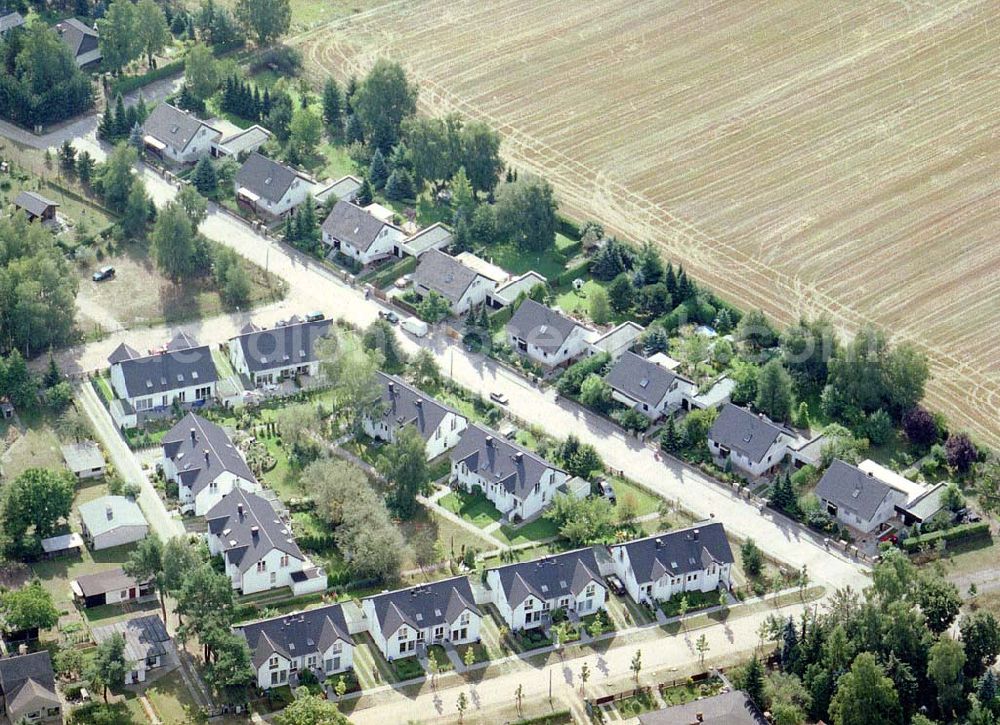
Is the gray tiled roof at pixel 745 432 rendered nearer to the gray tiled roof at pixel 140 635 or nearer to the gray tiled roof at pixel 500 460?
the gray tiled roof at pixel 500 460

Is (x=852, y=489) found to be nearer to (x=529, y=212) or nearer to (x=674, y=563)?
(x=674, y=563)

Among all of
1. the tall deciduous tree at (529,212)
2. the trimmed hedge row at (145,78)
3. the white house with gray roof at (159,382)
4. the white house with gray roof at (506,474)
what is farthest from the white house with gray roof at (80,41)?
the white house with gray roof at (506,474)

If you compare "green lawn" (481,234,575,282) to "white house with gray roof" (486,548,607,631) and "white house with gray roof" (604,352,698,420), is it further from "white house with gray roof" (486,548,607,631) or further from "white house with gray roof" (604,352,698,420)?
"white house with gray roof" (486,548,607,631)

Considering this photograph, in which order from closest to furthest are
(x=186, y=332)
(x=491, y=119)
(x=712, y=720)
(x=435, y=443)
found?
(x=712, y=720)
(x=435, y=443)
(x=186, y=332)
(x=491, y=119)

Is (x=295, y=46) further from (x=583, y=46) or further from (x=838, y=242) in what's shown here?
(x=838, y=242)

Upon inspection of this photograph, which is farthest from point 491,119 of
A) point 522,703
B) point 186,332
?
point 522,703
